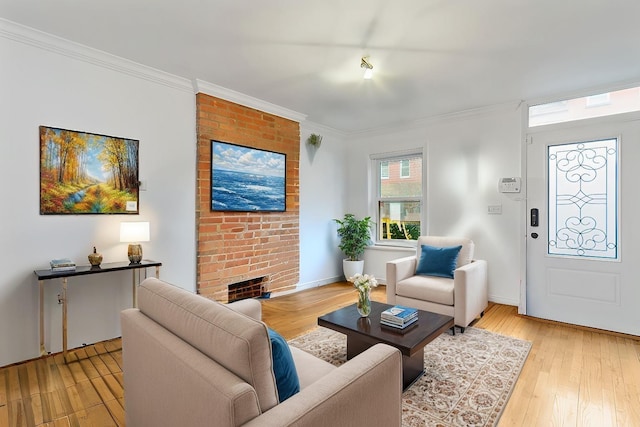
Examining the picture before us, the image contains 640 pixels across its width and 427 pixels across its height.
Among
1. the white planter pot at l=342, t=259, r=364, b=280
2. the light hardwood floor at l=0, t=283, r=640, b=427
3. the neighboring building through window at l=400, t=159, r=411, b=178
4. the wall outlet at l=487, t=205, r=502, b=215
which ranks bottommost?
the light hardwood floor at l=0, t=283, r=640, b=427

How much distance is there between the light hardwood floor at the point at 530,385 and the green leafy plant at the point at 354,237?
77.7 inches

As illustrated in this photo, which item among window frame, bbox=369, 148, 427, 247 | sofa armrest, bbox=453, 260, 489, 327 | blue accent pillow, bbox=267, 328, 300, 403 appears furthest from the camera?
window frame, bbox=369, 148, 427, 247

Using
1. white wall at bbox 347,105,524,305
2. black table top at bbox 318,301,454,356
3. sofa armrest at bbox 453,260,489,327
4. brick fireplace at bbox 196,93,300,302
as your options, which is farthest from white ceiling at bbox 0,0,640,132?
black table top at bbox 318,301,454,356

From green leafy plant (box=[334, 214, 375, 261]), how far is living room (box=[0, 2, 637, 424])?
0.28m

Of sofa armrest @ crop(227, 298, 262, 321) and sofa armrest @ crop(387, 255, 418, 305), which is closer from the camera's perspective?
sofa armrest @ crop(227, 298, 262, 321)

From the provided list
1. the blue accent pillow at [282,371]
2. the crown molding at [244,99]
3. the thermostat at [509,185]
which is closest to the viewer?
the blue accent pillow at [282,371]

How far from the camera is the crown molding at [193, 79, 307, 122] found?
3.40 m

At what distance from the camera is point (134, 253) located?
2.83 meters

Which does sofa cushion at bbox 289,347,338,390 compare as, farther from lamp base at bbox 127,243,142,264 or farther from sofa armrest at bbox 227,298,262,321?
lamp base at bbox 127,243,142,264

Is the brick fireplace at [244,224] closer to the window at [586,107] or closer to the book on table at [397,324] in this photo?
the book on table at [397,324]

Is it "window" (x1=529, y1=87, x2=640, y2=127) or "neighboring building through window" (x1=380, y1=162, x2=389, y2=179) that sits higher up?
"window" (x1=529, y1=87, x2=640, y2=127)

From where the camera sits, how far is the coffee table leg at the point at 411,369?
2168mm

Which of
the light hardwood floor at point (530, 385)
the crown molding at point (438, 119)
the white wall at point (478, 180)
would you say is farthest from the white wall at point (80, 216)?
the white wall at point (478, 180)

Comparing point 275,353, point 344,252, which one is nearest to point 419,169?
point 344,252
